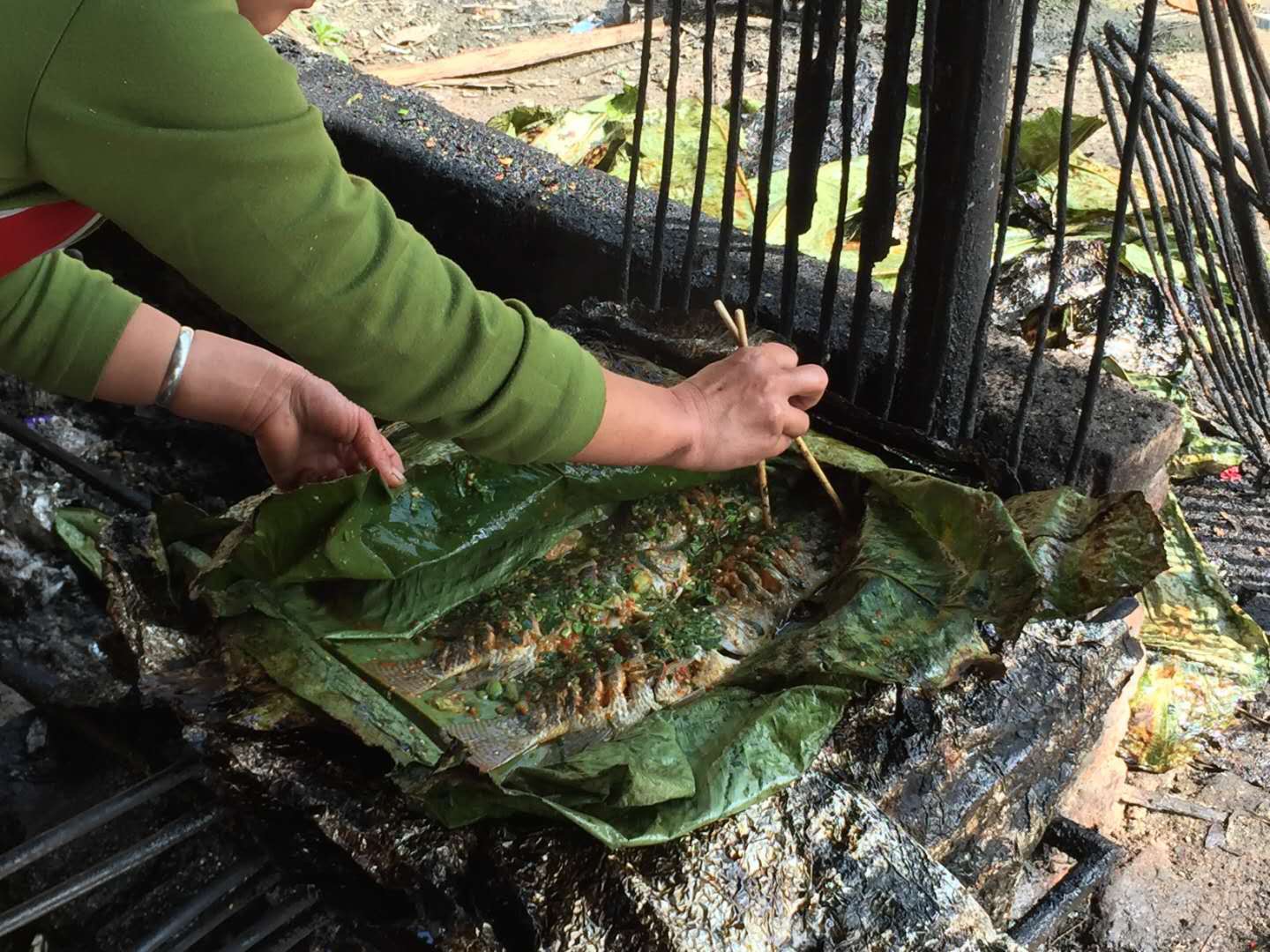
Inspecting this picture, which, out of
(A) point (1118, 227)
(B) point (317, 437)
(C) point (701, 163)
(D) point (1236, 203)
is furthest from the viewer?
(C) point (701, 163)

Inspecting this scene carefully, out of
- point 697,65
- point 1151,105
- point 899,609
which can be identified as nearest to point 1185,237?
point 1151,105

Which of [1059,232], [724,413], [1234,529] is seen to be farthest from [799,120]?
[1234,529]

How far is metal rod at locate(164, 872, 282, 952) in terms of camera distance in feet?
6.01

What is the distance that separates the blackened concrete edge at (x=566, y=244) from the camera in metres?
2.34

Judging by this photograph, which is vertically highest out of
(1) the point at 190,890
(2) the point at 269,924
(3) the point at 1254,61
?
(3) the point at 1254,61

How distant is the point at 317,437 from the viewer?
7.34 feet

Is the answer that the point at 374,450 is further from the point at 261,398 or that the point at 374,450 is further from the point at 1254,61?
the point at 1254,61

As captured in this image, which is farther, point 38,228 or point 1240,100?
point 1240,100

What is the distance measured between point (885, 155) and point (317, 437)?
47.9 inches

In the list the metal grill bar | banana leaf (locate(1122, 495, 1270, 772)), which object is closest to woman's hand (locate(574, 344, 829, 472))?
the metal grill bar

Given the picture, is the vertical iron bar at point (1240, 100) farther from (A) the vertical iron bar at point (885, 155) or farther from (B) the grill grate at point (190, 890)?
(B) the grill grate at point (190, 890)

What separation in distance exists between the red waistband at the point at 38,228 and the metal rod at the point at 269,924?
3.47 feet

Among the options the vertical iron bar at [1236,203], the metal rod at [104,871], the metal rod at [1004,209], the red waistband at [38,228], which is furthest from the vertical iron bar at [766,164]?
the metal rod at [104,871]

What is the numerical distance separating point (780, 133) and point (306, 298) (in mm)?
4498
